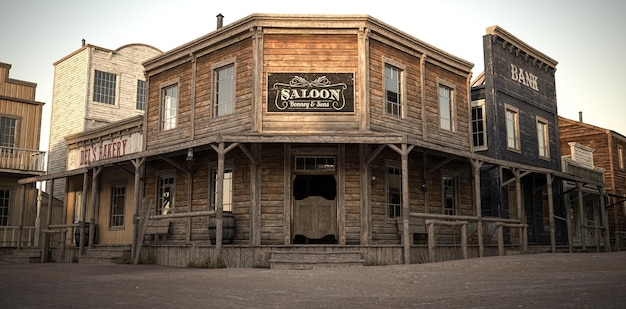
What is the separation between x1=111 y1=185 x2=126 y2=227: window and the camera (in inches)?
799

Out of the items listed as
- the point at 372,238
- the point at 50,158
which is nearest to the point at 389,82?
the point at 372,238

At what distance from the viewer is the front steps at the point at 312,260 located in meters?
12.5

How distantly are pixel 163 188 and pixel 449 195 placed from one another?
9298 mm

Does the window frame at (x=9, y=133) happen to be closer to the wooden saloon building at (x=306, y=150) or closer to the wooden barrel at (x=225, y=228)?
the wooden saloon building at (x=306, y=150)

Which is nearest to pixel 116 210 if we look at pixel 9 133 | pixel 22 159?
pixel 22 159

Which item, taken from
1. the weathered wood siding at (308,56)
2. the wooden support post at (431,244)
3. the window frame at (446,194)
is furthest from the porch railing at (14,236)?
the wooden support post at (431,244)

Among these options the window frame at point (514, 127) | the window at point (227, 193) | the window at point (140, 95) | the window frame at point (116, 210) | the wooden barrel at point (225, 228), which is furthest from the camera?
the window at point (140, 95)

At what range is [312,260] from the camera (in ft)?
41.3

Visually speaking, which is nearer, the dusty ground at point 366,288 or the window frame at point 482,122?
the dusty ground at point 366,288

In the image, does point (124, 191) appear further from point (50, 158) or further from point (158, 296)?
point (158, 296)

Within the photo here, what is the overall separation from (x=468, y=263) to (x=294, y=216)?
17.4ft

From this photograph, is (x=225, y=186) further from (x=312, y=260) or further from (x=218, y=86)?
(x=312, y=260)

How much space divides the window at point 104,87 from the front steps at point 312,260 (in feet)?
63.8

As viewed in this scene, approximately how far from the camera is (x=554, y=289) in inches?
278
